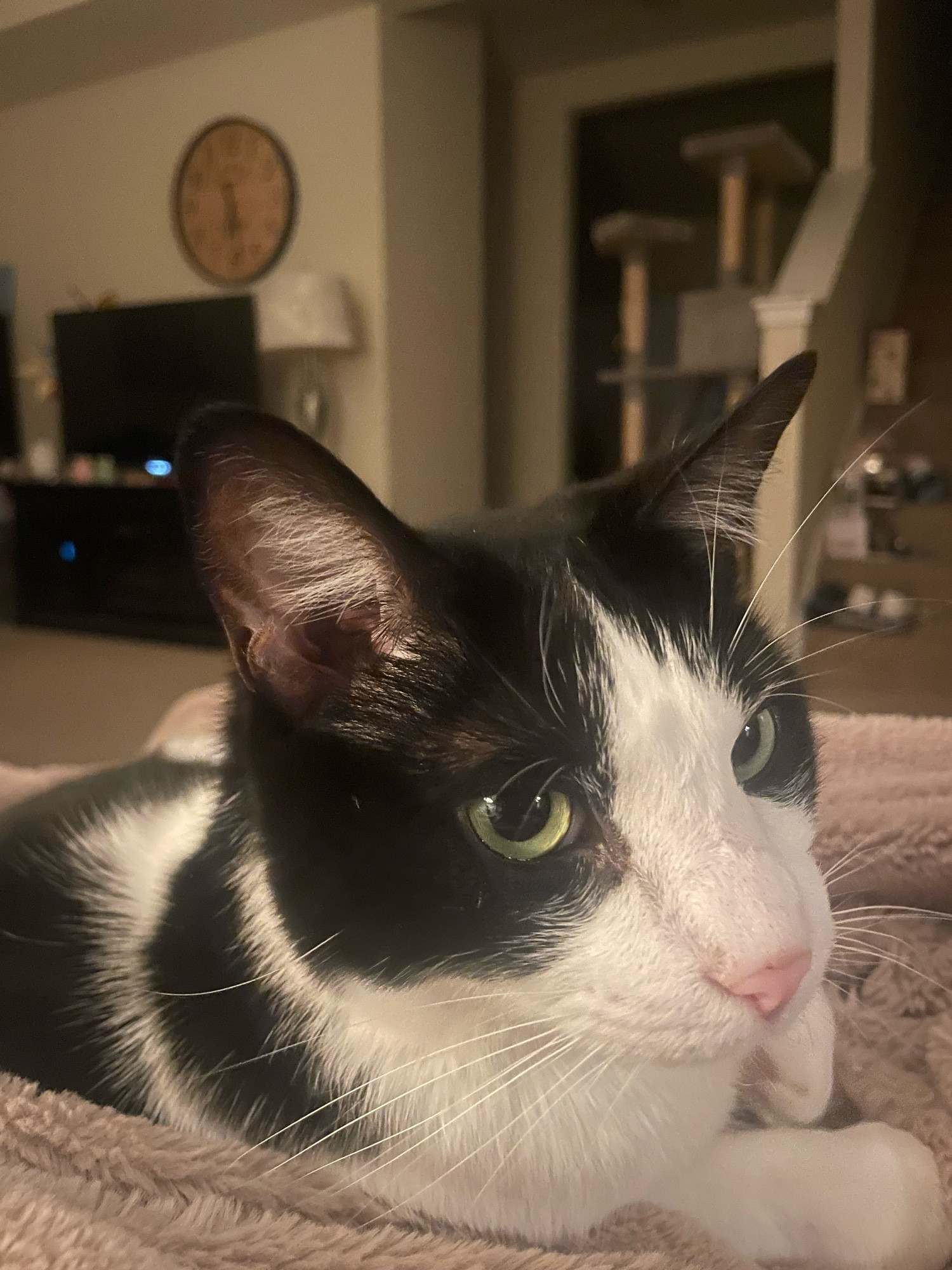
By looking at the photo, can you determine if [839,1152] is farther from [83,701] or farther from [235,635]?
[83,701]

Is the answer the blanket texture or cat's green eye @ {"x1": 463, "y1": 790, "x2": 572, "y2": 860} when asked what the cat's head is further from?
the blanket texture

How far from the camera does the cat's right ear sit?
413 mm

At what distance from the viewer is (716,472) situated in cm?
54

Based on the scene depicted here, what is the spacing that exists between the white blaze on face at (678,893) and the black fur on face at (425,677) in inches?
0.5

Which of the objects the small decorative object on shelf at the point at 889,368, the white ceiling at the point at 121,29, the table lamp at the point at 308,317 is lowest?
the small decorative object on shelf at the point at 889,368

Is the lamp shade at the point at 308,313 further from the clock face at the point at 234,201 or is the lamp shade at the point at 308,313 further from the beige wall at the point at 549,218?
the beige wall at the point at 549,218

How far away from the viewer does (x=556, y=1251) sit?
51 centimetres

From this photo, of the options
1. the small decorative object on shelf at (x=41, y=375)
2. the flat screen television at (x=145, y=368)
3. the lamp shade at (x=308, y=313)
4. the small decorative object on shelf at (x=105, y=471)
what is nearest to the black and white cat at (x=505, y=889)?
the lamp shade at (x=308, y=313)

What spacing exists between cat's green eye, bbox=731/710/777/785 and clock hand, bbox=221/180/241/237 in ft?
12.0

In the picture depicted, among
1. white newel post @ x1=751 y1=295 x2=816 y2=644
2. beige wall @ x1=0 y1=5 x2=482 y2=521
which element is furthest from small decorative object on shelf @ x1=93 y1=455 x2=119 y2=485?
white newel post @ x1=751 y1=295 x2=816 y2=644

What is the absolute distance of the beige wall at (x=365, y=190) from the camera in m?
3.27

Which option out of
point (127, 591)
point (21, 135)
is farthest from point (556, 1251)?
point (21, 135)

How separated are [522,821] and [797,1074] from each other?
0.30 m

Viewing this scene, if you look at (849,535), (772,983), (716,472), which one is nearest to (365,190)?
(849,535)
